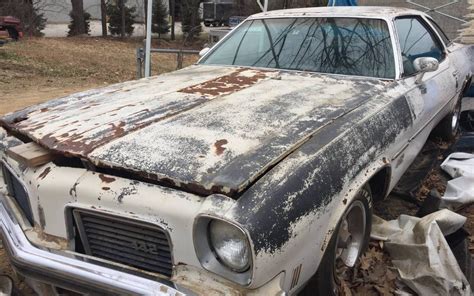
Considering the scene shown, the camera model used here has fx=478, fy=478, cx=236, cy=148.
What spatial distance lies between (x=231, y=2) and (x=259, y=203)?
92.5ft

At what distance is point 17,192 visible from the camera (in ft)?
8.99


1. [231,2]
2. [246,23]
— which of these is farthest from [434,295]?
[231,2]

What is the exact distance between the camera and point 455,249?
2898 mm

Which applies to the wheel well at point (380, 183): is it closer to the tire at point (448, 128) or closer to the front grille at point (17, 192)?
the front grille at point (17, 192)

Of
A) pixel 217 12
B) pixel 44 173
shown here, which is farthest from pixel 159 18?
pixel 44 173

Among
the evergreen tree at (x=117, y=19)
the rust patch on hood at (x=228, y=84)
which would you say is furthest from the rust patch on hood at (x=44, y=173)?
the evergreen tree at (x=117, y=19)

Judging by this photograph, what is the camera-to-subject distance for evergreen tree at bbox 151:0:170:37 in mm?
25891

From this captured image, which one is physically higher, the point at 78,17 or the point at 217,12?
the point at 217,12

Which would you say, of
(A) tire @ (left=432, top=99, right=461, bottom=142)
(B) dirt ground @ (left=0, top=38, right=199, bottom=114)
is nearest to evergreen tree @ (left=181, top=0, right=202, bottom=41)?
(B) dirt ground @ (left=0, top=38, right=199, bottom=114)

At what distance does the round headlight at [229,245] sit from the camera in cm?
188

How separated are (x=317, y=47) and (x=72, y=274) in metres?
2.64

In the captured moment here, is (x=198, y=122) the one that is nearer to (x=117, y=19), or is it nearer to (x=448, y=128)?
(x=448, y=128)

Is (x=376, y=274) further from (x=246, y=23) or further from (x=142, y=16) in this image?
(x=142, y=16)

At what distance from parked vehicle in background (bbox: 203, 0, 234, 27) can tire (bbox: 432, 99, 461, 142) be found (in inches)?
970
